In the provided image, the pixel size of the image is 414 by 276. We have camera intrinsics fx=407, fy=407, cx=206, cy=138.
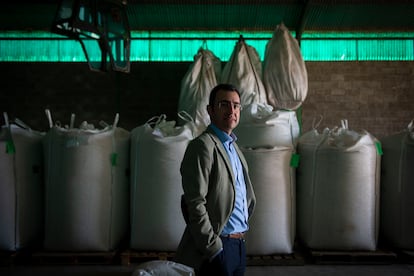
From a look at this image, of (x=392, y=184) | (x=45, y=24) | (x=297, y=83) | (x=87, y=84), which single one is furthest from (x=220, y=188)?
(x=45, y=24)

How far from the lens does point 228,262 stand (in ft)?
5.30

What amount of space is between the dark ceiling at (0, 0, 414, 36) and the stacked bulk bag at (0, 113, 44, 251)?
225cm

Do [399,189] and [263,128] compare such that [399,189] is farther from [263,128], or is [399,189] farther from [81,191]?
[81,191]

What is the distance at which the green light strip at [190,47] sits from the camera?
5625 mm

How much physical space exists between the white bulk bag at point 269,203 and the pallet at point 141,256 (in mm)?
695

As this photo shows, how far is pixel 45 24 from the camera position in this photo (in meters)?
5.55

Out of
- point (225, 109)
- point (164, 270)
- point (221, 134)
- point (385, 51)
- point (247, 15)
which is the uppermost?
point (247, 15)

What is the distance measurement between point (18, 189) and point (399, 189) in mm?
3371

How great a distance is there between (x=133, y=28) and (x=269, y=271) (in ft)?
12.6

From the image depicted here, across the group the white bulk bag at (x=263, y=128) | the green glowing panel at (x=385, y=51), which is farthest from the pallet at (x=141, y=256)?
the green glowing panel at (x=385, y=51)

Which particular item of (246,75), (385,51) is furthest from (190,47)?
(385,51)

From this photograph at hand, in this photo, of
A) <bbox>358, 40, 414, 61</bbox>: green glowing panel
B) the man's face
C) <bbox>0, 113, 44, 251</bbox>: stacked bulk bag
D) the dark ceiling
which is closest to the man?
the man's face

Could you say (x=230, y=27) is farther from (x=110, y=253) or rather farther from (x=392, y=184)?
(x=110, y=253)

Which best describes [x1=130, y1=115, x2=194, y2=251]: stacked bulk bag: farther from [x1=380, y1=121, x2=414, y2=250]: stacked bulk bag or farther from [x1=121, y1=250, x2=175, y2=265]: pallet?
[x1=380, y1=121, x2=414, y2=250]: stacked bulk bag
